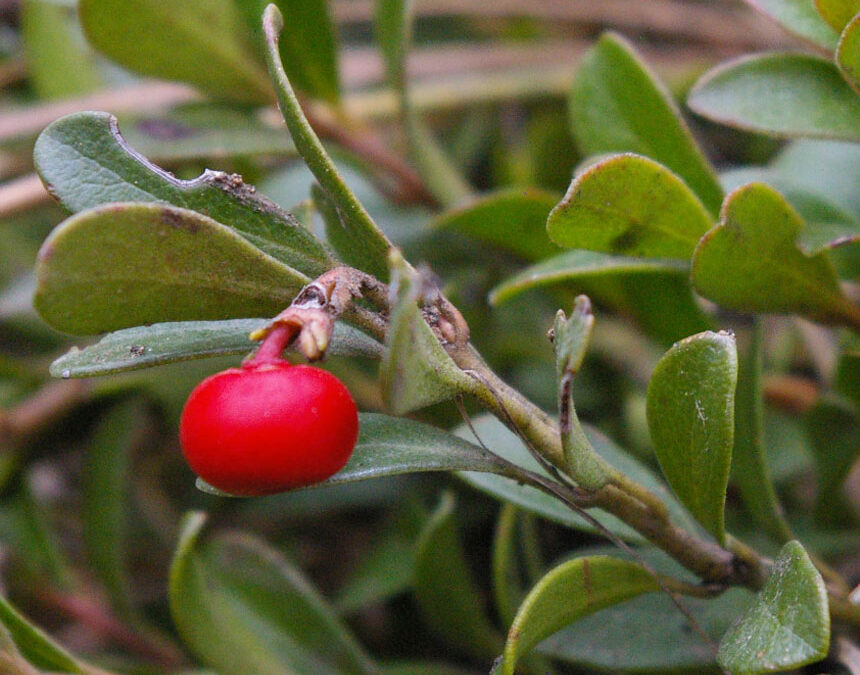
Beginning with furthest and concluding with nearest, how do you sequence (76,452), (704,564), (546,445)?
(76,452) < (704,564) < (546,445)

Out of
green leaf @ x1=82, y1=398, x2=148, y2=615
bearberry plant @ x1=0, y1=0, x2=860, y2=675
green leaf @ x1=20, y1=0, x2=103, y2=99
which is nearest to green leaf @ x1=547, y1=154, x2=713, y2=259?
bearberry plant @ x1=0, y1=0, x2=860, y2=675

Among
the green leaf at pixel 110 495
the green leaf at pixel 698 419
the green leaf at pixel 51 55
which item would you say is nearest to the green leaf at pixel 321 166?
the green leaf at pixel 698 419

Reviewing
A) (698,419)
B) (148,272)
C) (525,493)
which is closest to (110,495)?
(525,493)

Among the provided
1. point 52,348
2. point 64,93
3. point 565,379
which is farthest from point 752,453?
point 64,93

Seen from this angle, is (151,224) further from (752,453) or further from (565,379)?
(752,453)

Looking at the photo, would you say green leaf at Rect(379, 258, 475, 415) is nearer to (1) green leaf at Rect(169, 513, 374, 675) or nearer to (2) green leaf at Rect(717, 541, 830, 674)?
(2) green leaf at Rect(717, 541, 830, 674)

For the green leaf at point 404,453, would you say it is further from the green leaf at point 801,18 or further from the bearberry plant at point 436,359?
the green leaf at point 801,18
